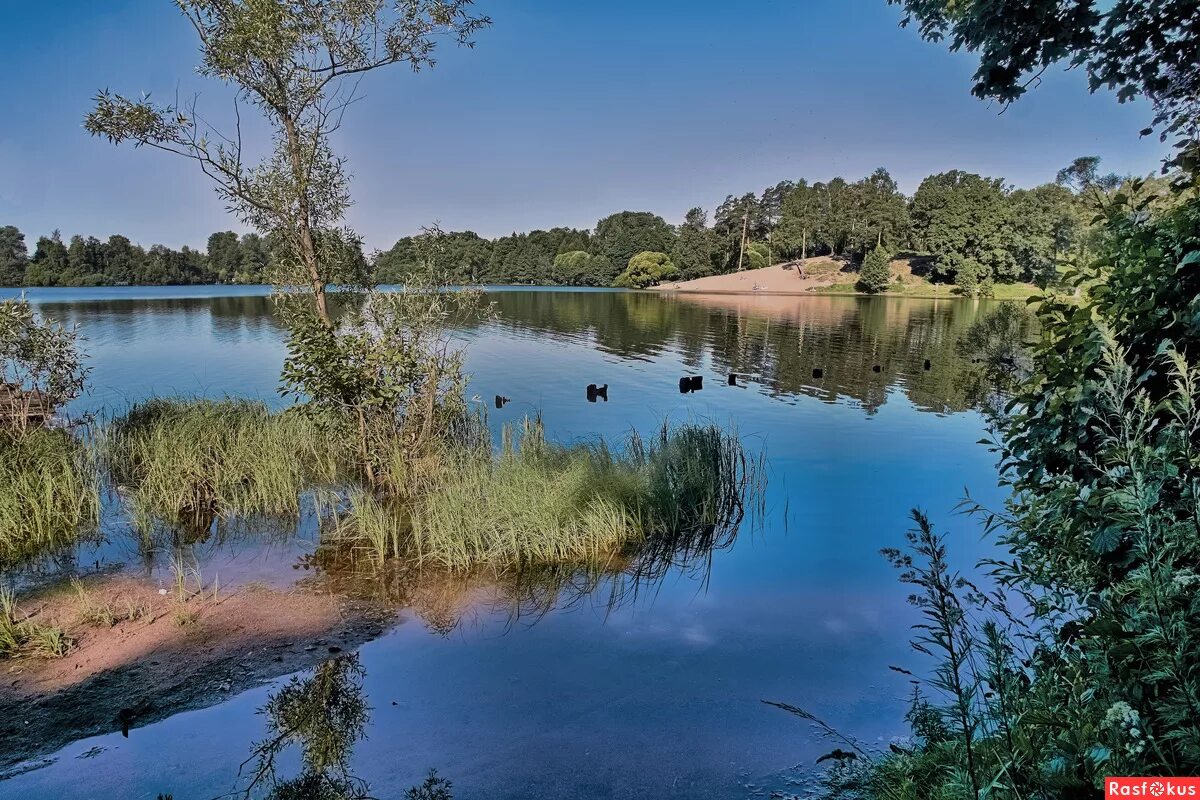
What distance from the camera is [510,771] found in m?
5.16

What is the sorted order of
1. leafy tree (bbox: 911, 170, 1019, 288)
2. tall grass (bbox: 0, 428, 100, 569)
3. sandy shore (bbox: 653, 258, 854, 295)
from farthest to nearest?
sandy shore (bbox: 653, 258, 854, 295), leafy tree (bbox: 911, 170, 1019, 288), tall grass (bbox: 0, 428, 100, 569)

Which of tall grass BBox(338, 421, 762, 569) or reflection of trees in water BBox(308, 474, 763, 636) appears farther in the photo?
tall grass BBox(338, 421, 762, 569)

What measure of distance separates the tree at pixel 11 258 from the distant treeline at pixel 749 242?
172mm

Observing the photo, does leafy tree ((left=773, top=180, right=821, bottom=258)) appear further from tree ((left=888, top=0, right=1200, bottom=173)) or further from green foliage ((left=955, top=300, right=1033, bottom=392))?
tree ((left=888, top=0, right=1200, bottom=173))

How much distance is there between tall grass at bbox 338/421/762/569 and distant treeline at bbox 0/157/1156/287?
163 ft

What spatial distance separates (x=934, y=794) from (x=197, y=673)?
628 centimetres

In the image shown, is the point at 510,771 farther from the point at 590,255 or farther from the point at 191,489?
the point at 590,255

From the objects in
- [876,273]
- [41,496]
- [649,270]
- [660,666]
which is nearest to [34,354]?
[41,496]

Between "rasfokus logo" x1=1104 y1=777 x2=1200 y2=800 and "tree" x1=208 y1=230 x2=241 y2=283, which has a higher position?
"tree" x1=208 y1=230 x2=241 y2=283

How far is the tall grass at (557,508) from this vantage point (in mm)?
9141

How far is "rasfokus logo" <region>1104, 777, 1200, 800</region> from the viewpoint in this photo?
2.20 m

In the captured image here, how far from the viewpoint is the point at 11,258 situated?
114 meters

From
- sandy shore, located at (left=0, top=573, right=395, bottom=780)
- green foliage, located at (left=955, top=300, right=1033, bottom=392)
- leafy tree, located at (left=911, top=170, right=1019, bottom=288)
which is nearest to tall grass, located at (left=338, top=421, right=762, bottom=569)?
sandy shore, located at (left=0, top=573, right=395, bottom=780)

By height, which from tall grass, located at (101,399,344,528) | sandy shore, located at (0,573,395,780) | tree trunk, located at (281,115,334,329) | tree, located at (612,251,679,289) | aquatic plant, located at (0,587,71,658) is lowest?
sandy shore, located at (0,573,395,780)
